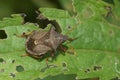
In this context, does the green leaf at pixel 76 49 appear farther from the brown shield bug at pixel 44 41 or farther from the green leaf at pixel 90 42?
the brown shield bug at pixel 44 41

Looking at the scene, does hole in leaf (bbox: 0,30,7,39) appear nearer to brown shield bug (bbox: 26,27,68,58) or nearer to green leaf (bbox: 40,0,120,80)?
brown shield bug (bbox: 26,27,68,58)

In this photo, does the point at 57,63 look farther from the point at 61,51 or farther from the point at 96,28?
the point at 96,28

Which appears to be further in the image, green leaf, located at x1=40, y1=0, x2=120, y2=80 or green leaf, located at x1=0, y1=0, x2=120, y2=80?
green leaf, located at x1=40, y1=0, x2=120, y2=80

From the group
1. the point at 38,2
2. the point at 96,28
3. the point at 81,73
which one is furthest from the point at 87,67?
the point at 38,2

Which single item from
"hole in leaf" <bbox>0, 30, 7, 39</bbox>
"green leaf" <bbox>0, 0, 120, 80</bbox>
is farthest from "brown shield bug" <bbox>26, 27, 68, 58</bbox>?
"hole in leaf" <bbox>0, 30, 7, 39</bbox>

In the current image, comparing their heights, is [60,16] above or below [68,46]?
above

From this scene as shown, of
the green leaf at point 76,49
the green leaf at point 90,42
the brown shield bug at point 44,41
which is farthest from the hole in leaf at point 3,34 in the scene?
the green leaf at point 90,42

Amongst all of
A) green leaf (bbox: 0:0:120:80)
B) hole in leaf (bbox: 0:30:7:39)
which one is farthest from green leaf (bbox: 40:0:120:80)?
hole in leaf (bbox: 0:30:7:39)

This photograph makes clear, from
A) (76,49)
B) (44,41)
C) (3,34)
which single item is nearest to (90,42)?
(76,49)

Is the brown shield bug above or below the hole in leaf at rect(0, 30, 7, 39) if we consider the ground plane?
below
